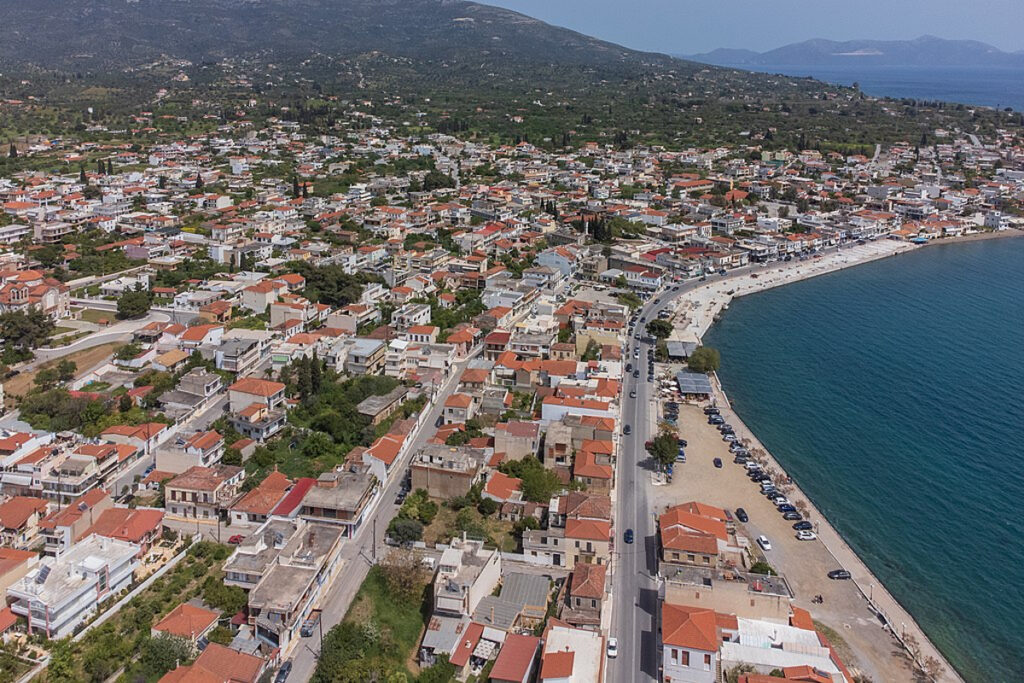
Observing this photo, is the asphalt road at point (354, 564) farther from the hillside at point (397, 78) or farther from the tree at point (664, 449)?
the hillside at point (397, 78)

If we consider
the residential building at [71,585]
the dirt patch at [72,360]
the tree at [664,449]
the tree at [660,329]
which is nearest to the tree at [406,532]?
the residential building at [71,585]

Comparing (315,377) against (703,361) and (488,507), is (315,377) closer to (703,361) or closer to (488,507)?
(488,507)

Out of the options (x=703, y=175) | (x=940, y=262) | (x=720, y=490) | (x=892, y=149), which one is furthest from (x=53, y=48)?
(x=720, y=490)

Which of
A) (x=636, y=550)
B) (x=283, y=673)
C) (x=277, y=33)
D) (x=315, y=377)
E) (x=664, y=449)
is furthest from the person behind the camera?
(x=277, y=33)

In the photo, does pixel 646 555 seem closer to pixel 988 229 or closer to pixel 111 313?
pixel 111 313

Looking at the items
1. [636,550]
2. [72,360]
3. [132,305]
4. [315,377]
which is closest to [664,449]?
[636,550]

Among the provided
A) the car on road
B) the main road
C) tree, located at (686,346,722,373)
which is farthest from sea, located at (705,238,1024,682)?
the car on road

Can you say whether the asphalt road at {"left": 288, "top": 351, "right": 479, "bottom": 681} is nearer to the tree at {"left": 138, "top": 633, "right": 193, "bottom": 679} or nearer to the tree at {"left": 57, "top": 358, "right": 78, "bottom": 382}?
the tree at {"left": 138, "top": 633, "right": 193, "bottom": 679}
